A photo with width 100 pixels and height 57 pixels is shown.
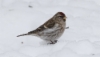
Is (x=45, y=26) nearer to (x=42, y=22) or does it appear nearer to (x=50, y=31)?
(x=50, y=31)

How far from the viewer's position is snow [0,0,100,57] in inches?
226

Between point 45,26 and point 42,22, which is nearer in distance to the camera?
point 45,26

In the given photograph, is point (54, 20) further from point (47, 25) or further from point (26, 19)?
point (26, 19)

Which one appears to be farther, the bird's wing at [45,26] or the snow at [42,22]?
the bird's wing at [45,26]

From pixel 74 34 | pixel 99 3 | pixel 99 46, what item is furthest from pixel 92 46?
pixel 99 3

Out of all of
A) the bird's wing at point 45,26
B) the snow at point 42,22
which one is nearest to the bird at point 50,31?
the bird's wing at point 45,26

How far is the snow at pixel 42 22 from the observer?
574cm

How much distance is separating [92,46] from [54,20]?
2.75 ft

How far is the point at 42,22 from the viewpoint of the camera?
681 centimetres

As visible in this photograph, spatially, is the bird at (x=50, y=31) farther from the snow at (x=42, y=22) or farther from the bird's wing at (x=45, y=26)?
the snow at (x=42, y=22)

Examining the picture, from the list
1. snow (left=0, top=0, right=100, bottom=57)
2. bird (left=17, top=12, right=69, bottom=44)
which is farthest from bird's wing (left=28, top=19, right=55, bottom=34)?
snow (left=0, top=0, right=100, bottom=57)

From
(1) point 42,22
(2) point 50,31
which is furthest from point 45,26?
(1) point 42,22

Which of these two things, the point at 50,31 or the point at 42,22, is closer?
the point at 50,31

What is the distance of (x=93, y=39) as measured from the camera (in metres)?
6.25
